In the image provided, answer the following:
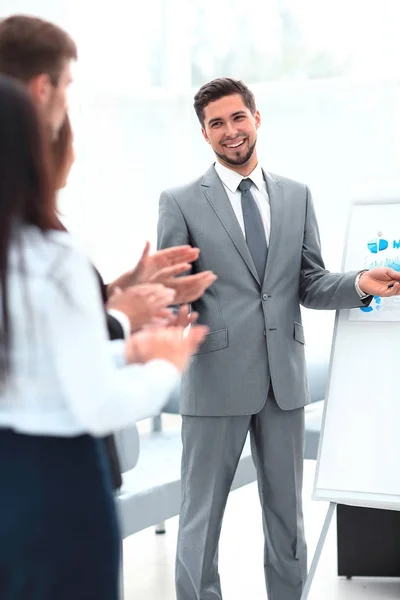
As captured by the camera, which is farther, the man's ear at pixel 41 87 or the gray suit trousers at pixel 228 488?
the gray suit trousers at pixel 228 488

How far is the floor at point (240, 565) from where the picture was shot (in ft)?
10.3

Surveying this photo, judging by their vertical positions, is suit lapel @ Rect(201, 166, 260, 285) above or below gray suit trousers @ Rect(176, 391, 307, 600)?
above

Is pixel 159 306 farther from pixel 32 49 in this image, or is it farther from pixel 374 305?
pixel 374 305

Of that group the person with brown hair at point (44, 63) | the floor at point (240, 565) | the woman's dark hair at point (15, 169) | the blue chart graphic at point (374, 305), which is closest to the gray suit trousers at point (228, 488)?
the blue chart graphic at point (374, 305)

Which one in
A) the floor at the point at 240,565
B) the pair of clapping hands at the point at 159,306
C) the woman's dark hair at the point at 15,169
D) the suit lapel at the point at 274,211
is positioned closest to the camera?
the woman's dark hair at the point at 15,169

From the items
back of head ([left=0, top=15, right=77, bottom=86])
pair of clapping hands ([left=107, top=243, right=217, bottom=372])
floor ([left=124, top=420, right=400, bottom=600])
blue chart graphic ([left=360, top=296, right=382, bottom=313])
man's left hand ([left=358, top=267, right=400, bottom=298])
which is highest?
back of head ([left=0, top=15, right=77, bottom=86])

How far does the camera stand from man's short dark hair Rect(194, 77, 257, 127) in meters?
2.66

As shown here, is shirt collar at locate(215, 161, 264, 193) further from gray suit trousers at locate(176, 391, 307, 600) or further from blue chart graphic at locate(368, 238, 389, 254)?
gray suit trousers at locate(176, 391, 307, 600)

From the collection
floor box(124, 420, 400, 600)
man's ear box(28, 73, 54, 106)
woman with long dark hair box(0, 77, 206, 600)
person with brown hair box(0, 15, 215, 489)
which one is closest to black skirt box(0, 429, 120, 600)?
woman with long dark hair box(0, 77, 206, 600)

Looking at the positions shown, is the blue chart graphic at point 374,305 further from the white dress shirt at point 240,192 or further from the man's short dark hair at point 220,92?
the man's short dark hair at point 220,92

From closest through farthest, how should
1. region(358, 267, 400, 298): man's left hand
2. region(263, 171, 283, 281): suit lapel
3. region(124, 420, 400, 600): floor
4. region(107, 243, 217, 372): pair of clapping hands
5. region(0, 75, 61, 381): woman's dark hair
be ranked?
region(0, 75, 61, 381): woman's dark hair → region(107, 243, 217, 372): pair of clapping hands → region(358, 267, 400, 298): man's left hand → region(263, 171, 283, 281): suit lapel → region(124, 420, 400, 600): floor

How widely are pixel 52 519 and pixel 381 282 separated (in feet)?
4.82

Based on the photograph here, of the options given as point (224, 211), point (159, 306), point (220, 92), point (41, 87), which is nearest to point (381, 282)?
point (224, 211)

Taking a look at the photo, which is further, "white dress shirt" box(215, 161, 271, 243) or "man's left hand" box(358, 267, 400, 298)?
"white dress shirt" box(215, 161, 271, 243)
